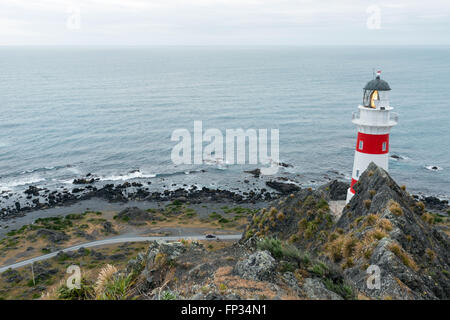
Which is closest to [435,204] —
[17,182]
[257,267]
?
[257,267]

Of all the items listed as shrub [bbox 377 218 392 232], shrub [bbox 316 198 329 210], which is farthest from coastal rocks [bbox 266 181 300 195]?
shrub [bbox 377 218 392 232]

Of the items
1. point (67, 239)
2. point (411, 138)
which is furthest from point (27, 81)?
point (411, 138)

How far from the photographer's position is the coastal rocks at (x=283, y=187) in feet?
196

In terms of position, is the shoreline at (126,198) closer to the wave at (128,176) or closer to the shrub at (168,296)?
the wave at (128,176)

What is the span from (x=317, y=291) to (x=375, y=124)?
16622 millimetres

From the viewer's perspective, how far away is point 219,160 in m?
75.2

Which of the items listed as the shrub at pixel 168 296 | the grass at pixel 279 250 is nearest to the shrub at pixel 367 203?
the grass at pixel 279 250

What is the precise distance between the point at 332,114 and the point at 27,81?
15096 cm

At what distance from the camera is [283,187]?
60688 mm

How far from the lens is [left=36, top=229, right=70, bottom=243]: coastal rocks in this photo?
145 feet

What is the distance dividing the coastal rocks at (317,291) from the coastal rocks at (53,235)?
4192 centimetres

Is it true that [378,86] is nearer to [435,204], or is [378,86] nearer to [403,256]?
[403,256]

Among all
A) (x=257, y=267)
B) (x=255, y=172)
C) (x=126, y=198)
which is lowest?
(x=126, y=198)
